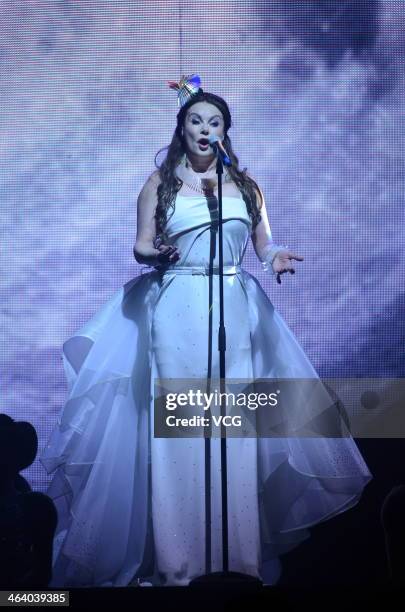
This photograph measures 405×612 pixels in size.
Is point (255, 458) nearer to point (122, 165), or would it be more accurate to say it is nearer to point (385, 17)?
point (122, 165)

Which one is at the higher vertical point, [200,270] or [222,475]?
[200,270]

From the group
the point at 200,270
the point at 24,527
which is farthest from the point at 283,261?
the point at 24,527

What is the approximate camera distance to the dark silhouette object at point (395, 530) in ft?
12.1

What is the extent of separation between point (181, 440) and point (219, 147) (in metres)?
0.87

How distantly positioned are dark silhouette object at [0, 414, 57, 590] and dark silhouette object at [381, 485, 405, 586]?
96 centimetres

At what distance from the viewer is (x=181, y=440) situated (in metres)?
3.70

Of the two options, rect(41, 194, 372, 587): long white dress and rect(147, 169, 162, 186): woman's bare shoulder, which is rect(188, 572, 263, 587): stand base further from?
rect(147, 169, 162, 186): woman's bare shoulder

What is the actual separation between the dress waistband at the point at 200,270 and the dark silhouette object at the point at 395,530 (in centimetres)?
79

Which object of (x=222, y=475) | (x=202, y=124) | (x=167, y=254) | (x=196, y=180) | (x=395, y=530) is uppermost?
(x=202, y=124)

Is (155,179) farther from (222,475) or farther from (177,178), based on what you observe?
(222,475)

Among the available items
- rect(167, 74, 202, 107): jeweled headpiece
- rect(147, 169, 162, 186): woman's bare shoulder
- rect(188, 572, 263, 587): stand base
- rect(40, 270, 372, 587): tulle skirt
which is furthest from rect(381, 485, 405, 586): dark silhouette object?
rect(167, 74, 202, 107): jeweled headpiece

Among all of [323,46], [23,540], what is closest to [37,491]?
[23,540]

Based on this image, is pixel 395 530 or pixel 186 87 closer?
pixel 395 530

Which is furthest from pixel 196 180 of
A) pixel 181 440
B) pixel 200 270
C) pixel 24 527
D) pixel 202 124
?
pixel 24 527
